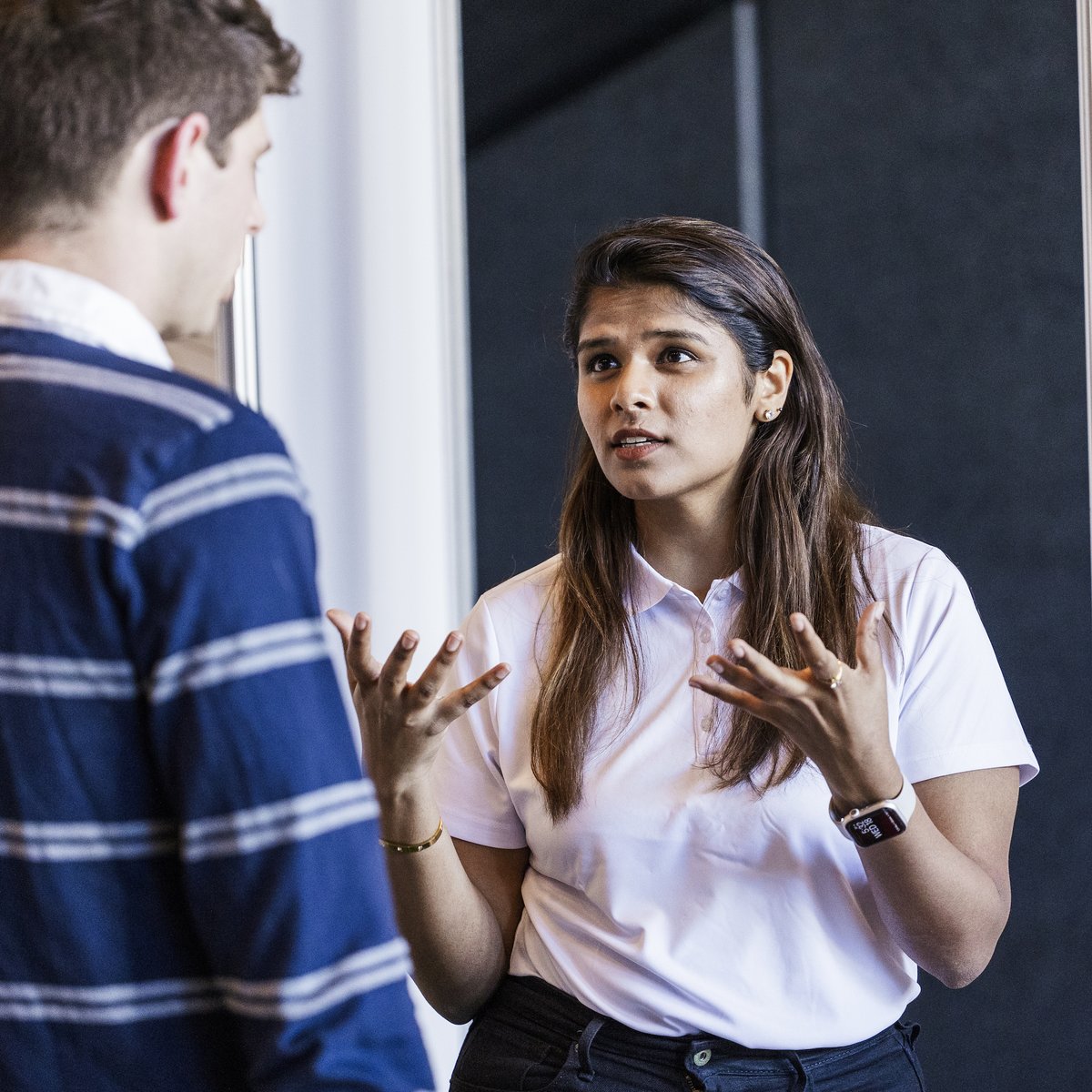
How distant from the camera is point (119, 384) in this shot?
0.81m

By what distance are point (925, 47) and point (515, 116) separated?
2.74 feet

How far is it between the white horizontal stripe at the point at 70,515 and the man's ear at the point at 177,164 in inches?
8.6

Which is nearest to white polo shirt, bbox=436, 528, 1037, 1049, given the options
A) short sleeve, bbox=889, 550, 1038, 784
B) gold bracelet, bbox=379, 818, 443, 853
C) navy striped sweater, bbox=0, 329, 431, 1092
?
short sleeve, bbox=889, 550, 1038, 784

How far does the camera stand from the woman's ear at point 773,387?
1.81 m

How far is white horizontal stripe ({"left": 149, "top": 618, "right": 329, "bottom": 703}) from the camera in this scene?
0.77m

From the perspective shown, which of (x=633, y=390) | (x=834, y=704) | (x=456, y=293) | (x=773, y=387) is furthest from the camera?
(x=456, y=293)

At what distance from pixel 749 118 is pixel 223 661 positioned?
182 centimetres

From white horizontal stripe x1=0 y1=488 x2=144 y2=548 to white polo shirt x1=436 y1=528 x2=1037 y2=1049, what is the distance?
37.4 inches

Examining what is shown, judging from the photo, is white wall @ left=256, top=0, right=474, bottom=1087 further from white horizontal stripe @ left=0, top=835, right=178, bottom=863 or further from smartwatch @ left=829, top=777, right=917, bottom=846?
white horizontal stripe @ left=0, top=835, right=178, bottom=863

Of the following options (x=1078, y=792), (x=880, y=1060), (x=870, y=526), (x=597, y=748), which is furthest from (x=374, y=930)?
(x=1078, y=792)

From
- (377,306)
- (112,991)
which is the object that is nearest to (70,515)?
(112,991)

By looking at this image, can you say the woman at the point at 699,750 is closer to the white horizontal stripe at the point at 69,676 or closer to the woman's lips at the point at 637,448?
the woman's lips at the point at 637,448

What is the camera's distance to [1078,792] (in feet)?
6.54

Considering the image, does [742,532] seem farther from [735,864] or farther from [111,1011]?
[111,1011]
